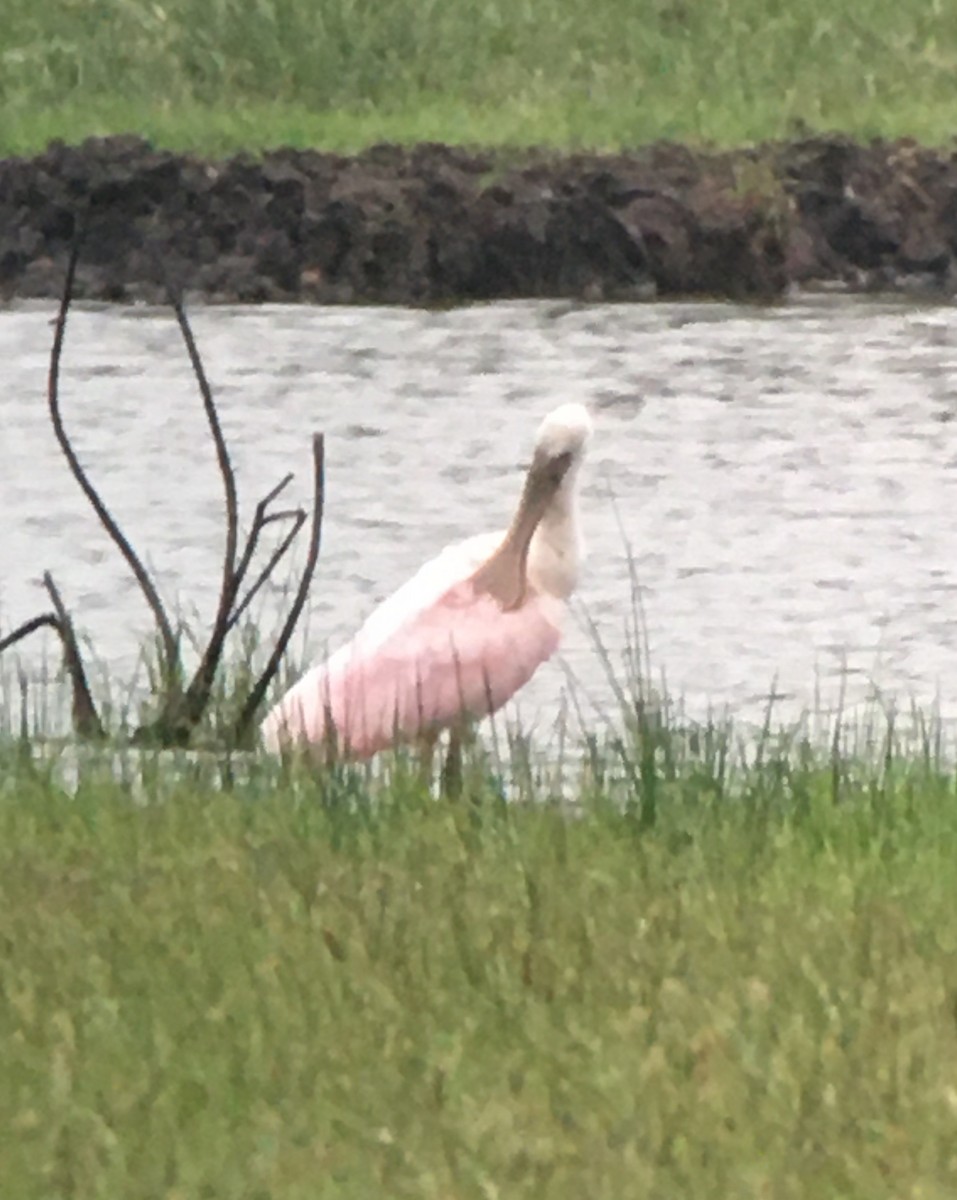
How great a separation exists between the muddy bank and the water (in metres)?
0.65

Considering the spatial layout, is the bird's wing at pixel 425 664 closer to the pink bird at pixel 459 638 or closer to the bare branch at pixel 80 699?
the pink bird at pixel 459 638

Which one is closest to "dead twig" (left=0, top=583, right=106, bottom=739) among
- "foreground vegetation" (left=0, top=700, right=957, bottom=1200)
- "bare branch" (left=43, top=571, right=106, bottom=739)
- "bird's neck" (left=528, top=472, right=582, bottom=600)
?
"bare branch" (left=43, top=571, right=106, bottom=739)

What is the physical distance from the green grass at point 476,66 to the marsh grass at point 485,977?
16.4 metres

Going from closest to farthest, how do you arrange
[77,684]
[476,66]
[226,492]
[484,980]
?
[484,980] → [77,684] → [226,492] → [476,66]

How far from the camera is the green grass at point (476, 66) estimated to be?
907 inches

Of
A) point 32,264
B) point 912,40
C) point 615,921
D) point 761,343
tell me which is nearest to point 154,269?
point 32,264

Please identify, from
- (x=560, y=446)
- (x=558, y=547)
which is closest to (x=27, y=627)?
(x=558, y=547)

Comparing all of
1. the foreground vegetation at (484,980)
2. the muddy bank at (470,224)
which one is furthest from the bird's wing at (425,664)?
the muddy bank at (470,224)

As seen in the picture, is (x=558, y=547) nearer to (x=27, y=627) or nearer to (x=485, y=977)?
(x=27, y=627)

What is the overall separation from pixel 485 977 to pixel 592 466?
9.28 m

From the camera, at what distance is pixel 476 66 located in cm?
2498

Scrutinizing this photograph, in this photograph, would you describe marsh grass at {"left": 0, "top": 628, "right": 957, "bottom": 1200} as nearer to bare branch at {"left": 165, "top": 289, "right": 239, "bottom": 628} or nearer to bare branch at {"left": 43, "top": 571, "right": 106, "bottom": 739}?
bare branch at {"left": 43, "top": 571, "right": 106, "bottom": 739}

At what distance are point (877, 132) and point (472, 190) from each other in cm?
353

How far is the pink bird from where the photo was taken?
707cm
